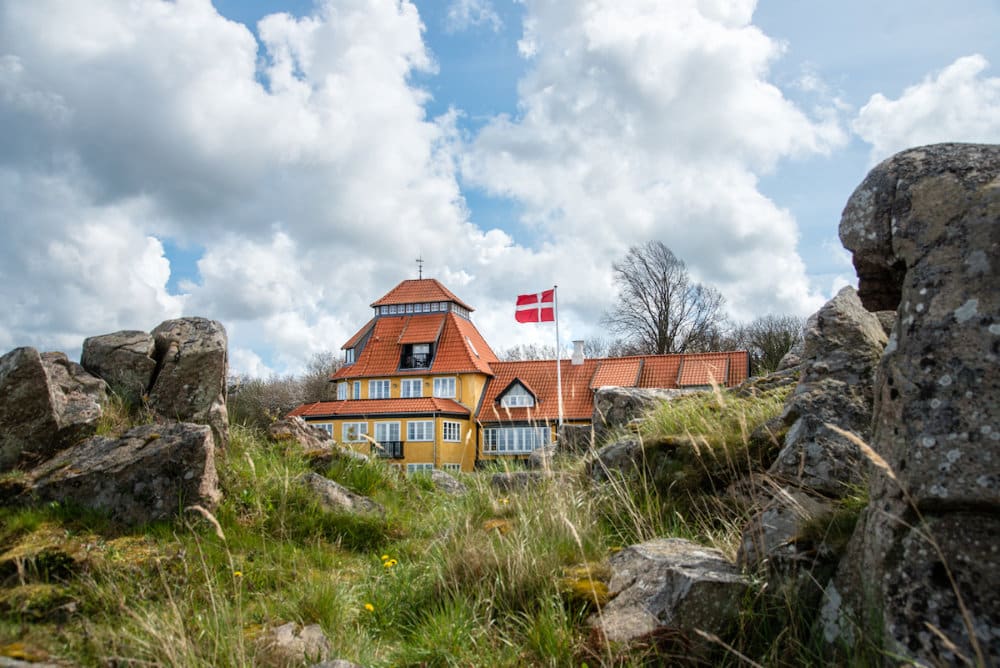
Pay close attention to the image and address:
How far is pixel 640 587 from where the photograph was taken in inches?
156

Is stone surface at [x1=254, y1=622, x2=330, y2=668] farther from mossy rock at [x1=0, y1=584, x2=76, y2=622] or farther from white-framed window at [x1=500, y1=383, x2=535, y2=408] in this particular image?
white-framed window at [x1=500, y1=383, x2=535, y2=408]

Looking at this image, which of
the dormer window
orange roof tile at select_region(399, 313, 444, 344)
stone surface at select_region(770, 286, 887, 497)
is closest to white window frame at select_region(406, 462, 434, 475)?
stone surface at select_region(770, 286, 887, 497)

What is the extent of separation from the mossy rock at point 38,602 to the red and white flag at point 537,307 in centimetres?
2289

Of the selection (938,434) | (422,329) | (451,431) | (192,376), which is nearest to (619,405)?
(192,376)

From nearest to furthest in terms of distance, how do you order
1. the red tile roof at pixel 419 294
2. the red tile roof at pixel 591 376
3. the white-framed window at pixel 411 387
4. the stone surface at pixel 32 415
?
1. the stone surface at pixel 32 415
2. the red tile roof at pixel 591 376
3. the white-framed window at pixel 411 387
4. the red tile roof at pixel 419 294

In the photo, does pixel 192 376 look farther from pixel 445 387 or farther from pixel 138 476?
pixel 445 387

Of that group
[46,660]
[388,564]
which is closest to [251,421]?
[388,564]

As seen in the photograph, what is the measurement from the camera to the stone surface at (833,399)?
13.5 ft

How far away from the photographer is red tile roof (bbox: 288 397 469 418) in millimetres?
41500

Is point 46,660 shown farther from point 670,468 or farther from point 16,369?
point 670,468

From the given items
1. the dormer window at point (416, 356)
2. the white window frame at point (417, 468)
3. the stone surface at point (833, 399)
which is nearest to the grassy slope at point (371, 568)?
the stone surface at point (833, 399)

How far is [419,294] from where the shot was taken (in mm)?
50188

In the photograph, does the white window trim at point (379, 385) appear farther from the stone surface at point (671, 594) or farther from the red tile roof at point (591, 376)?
the stone surface at point (671, 594)

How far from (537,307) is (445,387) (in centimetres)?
1946
